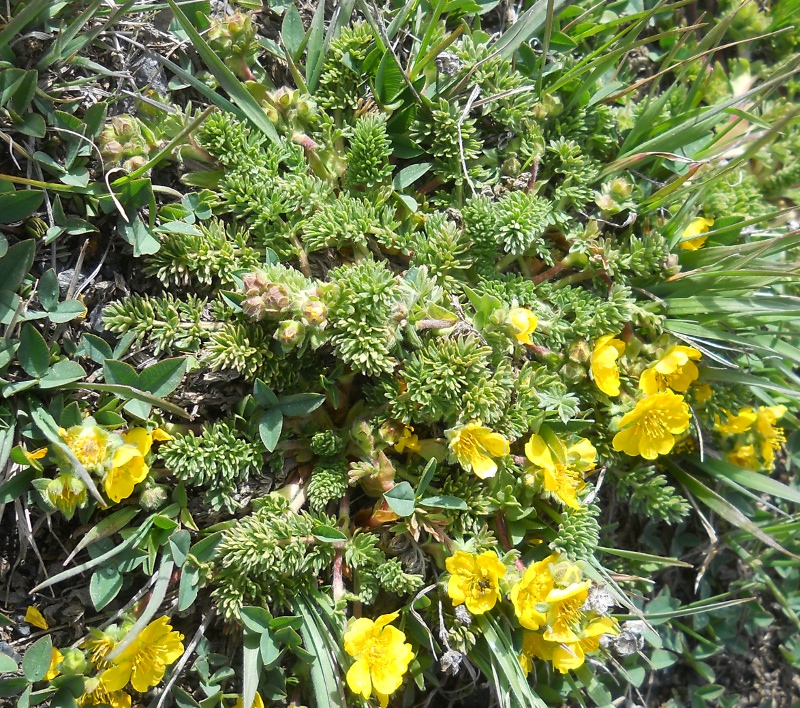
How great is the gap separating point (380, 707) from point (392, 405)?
1.09 metres

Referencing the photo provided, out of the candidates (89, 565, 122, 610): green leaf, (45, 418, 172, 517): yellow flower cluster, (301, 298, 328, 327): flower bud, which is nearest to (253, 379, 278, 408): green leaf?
(301, 298, 328, 327): flower bud

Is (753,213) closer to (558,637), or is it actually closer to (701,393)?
(701,393)

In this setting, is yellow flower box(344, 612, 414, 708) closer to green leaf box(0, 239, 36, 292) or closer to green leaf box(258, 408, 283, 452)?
green leaf box(258, 408, 283, 452)

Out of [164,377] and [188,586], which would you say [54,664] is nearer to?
[188,586]

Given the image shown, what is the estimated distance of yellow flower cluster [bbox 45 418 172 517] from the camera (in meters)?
2.08

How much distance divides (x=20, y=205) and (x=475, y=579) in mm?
1998

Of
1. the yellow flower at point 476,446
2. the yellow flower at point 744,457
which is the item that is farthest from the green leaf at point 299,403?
the yellow flower at point 744,457

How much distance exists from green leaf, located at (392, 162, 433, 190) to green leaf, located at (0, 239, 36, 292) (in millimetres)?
1309

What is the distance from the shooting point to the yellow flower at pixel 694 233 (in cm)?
283

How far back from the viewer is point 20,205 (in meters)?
2.18

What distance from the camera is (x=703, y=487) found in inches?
113

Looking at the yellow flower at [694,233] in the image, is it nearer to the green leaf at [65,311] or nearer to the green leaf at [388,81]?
the green leaf at [388,81]

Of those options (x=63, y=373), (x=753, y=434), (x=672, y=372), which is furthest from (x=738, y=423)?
(x=63, y=373)

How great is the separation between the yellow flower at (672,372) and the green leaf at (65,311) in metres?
2.09
